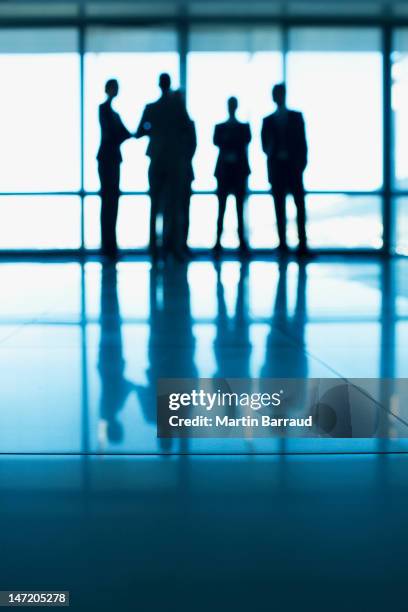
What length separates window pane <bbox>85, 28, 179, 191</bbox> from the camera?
42.9 ft

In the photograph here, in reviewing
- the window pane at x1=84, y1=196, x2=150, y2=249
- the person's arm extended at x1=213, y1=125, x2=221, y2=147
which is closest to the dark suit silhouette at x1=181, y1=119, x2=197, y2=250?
the person's arm extended at x1=213, y1=125, x2=221, y2=147

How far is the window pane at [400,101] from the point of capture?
13.3 m

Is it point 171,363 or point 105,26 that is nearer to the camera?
point 171,363

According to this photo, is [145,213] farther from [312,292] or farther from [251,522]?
[251,522]

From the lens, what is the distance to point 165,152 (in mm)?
9195

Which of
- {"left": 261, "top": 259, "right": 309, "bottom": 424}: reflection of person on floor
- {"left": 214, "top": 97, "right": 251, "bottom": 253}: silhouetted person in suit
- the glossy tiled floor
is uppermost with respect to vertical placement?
{"left": 214, "top": 97, "right": 251, "bottom": 253}: silhouetted person in suit

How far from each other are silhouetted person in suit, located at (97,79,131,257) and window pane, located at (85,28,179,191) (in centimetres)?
263

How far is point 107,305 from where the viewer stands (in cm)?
511

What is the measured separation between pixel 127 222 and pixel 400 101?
4037 mm

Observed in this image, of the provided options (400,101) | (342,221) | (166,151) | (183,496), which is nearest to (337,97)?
(400,101)

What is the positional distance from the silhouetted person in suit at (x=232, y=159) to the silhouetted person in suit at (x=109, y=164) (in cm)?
108

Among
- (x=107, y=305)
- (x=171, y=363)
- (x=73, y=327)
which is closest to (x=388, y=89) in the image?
(x=107, y=305)

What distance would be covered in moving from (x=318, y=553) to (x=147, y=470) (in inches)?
19.8

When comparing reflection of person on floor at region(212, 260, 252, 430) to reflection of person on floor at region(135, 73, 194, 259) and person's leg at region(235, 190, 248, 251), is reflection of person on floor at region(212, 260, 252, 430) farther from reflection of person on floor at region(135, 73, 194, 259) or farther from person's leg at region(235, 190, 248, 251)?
person's leg at region(235, 190, 248, 251)
